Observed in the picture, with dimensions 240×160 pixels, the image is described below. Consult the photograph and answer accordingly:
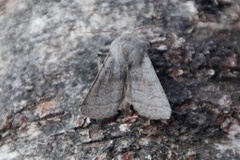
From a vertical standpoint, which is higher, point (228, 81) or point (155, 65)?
point (155, 65)

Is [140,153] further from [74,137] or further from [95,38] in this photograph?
[95,38]

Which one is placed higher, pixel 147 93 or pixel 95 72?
pixel 95 72

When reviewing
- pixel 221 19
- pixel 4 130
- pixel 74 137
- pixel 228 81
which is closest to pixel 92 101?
pixel 74 137
